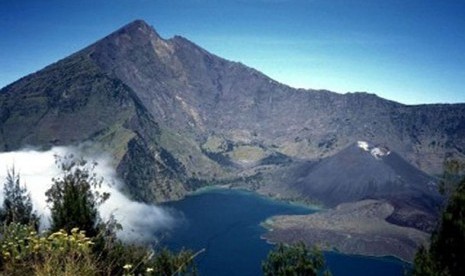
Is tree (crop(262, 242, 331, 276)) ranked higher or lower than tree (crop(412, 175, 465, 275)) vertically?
lower

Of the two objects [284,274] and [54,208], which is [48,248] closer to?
[54,208]

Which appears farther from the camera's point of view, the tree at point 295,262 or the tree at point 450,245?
the tree at point 295,262

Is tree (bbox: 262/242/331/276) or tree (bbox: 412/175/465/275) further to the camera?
tree (bbox: 262/242/331/276)

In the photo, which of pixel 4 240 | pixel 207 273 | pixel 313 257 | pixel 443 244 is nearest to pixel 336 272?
pixel 207 273

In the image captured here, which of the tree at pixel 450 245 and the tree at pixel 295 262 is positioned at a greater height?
the tree at pixel 450 245
